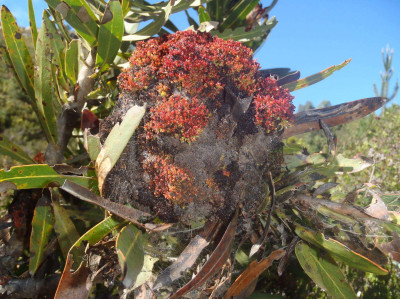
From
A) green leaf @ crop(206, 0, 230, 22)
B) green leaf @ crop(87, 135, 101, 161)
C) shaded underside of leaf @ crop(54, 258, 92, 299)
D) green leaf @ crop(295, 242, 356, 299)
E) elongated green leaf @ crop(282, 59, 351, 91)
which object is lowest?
green leaf @ crop(295, 242, 356, 299)

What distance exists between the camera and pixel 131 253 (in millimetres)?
1101

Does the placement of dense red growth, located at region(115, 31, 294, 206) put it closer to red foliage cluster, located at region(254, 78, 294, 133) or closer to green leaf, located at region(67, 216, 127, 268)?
red foliage cluster, located at region(254, 78, 294, 133)

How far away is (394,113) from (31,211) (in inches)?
239

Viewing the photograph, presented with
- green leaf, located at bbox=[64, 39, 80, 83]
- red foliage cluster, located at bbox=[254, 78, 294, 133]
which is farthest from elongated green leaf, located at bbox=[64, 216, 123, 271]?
green leaf, located at bbox=[64, 39, 80, 83]

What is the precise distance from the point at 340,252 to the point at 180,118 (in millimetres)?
Result: 798

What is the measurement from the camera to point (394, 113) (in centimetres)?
584

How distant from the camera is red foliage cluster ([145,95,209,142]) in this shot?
1.14 metres

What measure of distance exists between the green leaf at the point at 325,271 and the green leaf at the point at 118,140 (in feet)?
2.70

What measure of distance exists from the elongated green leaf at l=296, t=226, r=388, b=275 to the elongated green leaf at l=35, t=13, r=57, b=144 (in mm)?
1345

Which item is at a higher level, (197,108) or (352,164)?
(197,108)

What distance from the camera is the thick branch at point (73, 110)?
156cm

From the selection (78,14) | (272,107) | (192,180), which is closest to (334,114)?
(272,107)

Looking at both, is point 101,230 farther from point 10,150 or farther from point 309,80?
point 309,80

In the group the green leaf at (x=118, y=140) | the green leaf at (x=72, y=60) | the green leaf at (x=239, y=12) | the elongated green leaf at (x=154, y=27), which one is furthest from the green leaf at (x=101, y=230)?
the green leaf at (x=239, y=12)
